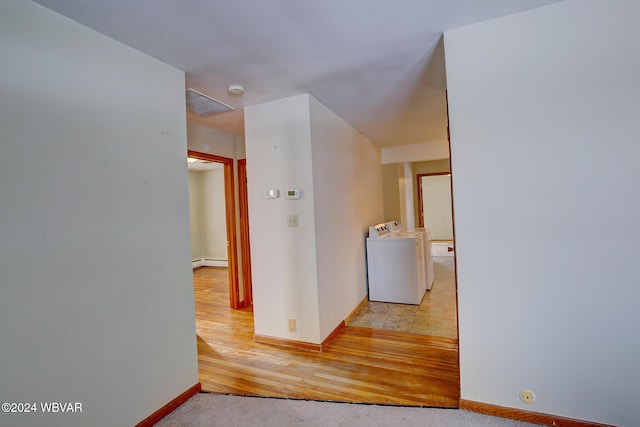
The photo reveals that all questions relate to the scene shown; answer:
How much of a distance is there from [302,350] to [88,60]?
2.67 m

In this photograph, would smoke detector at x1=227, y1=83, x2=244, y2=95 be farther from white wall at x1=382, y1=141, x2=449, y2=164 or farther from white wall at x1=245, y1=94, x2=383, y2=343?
white wall at x1=382, y1=141, x2=449, y2=164

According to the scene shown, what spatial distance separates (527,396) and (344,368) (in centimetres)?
125

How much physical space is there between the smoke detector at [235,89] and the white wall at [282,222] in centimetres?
37

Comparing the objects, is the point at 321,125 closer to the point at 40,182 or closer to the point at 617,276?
the point at 40,182

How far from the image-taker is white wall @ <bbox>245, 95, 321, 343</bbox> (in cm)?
267

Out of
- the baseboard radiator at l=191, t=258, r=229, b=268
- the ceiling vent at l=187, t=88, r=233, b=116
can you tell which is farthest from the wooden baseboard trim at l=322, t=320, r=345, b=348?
the baseboard radiator at l=191, t=258, r=229, b=268

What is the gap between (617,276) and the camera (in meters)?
1.51

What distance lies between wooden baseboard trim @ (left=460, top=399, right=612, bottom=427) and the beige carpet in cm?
3

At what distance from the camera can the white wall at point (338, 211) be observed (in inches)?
109

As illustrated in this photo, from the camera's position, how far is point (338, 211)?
126 inches

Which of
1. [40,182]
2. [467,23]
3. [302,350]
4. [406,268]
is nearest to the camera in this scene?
[40,182]

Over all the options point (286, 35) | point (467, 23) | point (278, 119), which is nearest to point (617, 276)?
point (467, 23)

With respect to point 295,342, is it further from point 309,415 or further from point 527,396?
point 527,396

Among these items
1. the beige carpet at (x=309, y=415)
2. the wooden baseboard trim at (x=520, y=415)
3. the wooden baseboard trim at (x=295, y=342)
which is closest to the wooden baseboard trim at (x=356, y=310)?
the wooden baseboard trim at (x=295, y=342)
